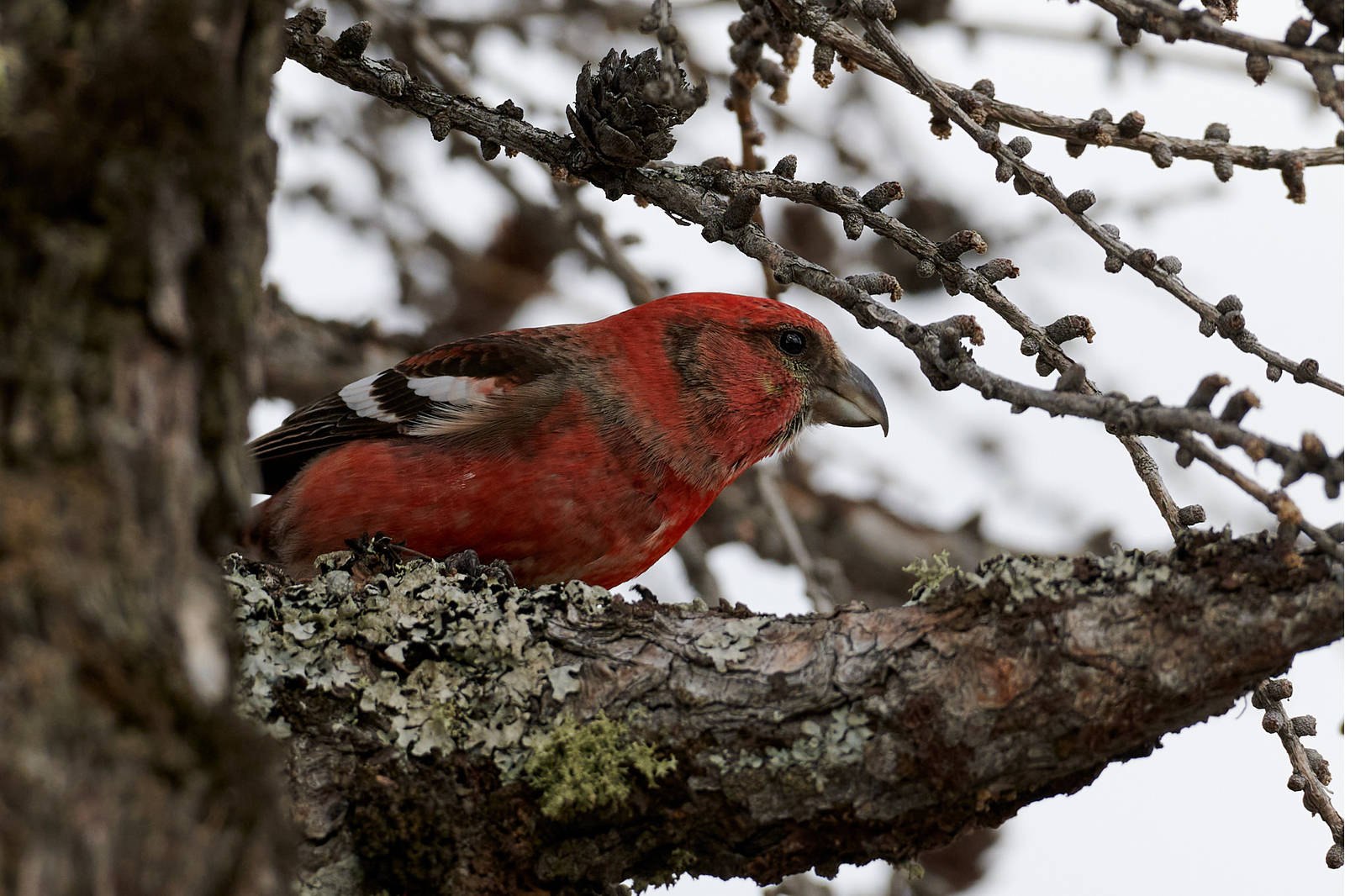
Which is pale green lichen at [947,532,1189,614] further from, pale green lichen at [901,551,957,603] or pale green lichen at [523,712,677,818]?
pale green lichen at [523,712,677,818]

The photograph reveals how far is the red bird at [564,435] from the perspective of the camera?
4035mm

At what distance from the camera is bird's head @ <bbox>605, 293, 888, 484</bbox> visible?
15.4ft

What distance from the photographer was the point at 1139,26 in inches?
97.1

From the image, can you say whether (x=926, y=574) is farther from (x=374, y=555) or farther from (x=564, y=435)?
(x=564, y=435)

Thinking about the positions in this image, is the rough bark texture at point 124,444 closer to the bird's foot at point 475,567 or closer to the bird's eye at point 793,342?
the bird's foot at point 475,567

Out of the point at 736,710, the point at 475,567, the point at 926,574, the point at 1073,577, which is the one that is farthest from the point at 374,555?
the point at 1073,577

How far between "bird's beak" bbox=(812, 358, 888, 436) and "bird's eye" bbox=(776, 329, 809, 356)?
149 mm

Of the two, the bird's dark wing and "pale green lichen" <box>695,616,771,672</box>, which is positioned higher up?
the bird's dark wing

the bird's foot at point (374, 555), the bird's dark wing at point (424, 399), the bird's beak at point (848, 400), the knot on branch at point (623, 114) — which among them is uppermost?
the bird's dark wing at point (424, 399)

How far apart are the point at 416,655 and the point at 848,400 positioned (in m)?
2.36

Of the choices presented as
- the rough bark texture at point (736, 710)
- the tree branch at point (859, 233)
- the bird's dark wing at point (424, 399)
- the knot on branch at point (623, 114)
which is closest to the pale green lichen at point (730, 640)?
the rough bark texture at point (736, 710)

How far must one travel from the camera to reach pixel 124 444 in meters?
1.52

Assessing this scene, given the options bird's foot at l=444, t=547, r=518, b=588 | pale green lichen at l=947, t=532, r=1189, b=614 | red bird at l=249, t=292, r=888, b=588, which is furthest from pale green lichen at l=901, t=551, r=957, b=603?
red bird at l=249, t=292, r=888, b=588

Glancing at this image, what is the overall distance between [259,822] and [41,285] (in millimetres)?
664
